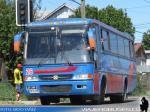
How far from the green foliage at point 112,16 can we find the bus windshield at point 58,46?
38228 millimetres

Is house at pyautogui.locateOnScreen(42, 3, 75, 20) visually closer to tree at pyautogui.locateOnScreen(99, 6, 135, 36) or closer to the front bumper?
tree at pyautogui.locateOnScreen(99, 6, 135, 36)

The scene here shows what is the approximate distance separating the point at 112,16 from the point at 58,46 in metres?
41.4

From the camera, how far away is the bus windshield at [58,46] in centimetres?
1991

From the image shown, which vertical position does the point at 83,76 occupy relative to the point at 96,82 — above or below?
above

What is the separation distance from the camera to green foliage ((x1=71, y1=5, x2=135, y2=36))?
5959 centimetres

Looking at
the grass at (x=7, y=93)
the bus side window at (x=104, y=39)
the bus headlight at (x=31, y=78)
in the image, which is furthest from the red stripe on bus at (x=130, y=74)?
the bus headlight at (x=31, y=78)

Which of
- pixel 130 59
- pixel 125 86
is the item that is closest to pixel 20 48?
pixel 125 86

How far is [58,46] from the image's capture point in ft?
66.0

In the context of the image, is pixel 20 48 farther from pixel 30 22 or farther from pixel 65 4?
pixel 65 4

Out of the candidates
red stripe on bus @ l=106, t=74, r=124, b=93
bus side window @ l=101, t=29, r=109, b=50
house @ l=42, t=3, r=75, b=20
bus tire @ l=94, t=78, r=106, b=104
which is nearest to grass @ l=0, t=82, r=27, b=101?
red stripe on bus @ l=106, t=74, r=124, b=93

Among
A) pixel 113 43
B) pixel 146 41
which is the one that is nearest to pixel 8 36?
pixel 113 43

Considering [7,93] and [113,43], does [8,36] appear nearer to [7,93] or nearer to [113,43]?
[7,93]

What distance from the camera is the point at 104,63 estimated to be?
22094 mm

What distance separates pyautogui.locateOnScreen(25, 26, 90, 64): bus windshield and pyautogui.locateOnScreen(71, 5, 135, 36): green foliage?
38.2 m
